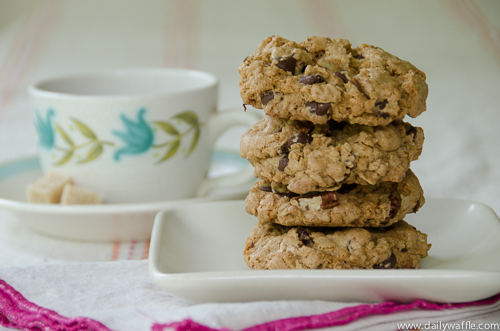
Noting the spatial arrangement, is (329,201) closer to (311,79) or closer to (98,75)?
(311,79)

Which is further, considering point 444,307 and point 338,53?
Result: point 338,53

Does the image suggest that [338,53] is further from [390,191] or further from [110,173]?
[110,173]

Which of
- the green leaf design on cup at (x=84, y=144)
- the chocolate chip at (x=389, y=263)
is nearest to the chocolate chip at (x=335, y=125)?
the chocolate chip at (x=389, y=263)

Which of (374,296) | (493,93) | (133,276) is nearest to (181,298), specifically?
(133,276)

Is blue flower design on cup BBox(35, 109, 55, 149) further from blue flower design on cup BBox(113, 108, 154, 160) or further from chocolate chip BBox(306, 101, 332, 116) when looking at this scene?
chocolate chip BBox(306, 101, 332, 116)

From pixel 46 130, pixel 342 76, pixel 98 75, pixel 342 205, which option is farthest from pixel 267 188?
pixel 98 75

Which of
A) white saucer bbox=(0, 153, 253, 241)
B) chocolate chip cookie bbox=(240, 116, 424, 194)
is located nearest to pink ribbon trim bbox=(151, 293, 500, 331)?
chocolate chip cookie bbox=(240, 116, 424, 194)

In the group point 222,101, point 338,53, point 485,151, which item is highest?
point 338,53
